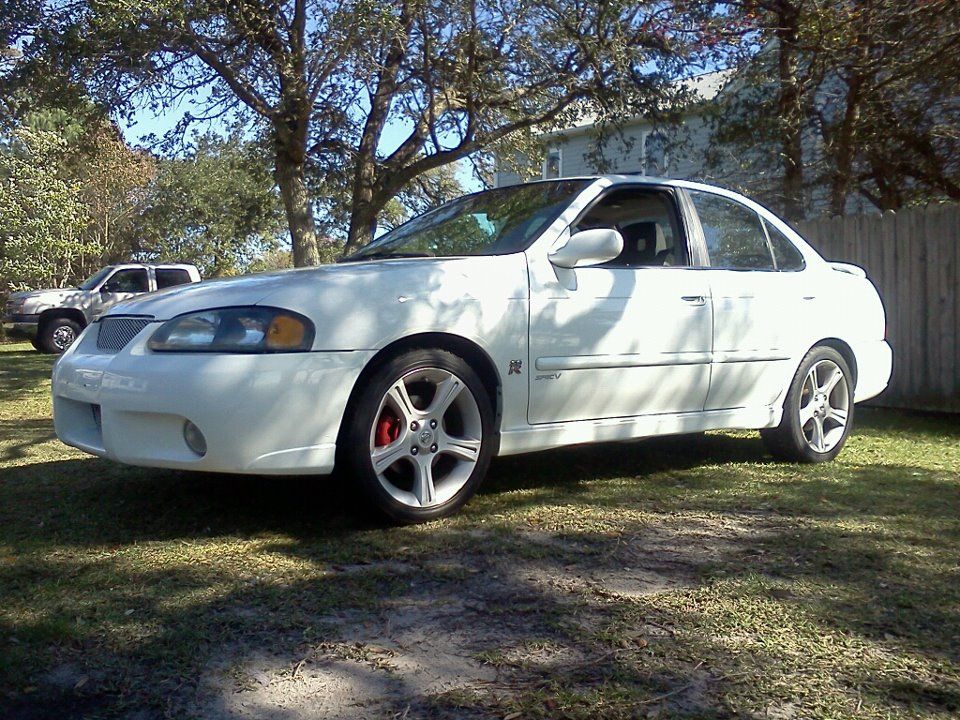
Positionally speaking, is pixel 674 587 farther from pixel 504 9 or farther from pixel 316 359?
pixel 504 9

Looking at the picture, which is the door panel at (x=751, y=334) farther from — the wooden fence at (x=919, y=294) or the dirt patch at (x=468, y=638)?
the wooden fence at (x=919, y=294)

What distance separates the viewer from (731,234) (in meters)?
5.79

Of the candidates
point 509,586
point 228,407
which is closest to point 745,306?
point 509,586

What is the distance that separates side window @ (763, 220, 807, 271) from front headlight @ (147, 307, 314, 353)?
316 cm

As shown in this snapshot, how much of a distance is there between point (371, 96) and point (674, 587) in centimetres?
1056

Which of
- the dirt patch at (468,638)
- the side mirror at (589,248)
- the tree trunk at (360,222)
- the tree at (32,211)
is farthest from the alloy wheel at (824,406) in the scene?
the tree at (32,211)

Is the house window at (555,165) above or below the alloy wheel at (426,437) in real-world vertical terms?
above

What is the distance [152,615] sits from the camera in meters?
3.19

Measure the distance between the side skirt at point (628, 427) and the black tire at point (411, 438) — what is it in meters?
0.21

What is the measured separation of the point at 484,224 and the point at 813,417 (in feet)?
7.63

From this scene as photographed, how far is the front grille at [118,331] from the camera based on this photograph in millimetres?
4277

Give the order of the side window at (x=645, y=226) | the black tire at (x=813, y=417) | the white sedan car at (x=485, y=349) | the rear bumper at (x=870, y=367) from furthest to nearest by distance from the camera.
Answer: the rear bumper at (x=870, y=367), the black tire at (x=813, y=417), the side window at (x=645, y=226), the white sedan car at (x=485, y=349)

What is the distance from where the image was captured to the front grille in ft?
14.0

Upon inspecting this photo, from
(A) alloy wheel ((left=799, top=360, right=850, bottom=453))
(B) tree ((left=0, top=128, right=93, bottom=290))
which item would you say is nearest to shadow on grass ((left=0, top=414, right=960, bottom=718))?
(A) alloy wheel ((left=799, top=360, right=850, bottom=453))
